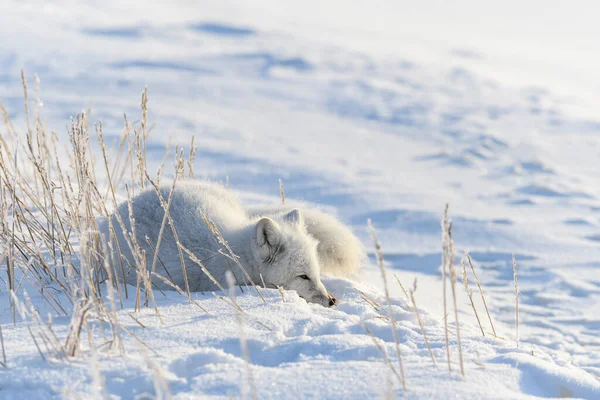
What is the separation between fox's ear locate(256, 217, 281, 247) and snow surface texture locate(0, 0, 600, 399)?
19.0 inches

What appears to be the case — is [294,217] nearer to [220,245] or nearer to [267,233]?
[267,233]

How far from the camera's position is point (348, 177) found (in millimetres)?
8078

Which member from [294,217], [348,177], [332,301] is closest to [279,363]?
[332,301]

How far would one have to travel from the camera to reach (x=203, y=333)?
8.30 ft

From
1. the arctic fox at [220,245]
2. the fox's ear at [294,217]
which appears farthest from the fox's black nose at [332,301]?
the fox's ear at [294,217]

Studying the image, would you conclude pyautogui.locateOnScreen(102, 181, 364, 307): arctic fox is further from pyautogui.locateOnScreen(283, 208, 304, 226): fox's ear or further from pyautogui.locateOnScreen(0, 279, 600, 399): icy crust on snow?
pyautogui.locateOnScreen(0, 279, 600, 399): icy crust on snow

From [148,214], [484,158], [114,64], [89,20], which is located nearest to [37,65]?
[114,64]

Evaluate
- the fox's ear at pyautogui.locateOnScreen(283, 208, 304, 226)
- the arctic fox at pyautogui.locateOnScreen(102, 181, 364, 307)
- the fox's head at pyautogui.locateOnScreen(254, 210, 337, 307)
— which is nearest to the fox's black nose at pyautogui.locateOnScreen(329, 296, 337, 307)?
the arctic fox at pyautogui.locateOnScreen(102, 181, 364, 307)

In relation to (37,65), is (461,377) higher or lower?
lower

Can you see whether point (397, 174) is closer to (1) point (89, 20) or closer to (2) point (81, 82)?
(2) point (81, 82)

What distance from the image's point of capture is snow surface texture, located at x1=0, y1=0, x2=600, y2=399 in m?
2.23

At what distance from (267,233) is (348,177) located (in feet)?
14.6

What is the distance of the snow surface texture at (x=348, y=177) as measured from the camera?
223 cm

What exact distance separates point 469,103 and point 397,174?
586 cm
